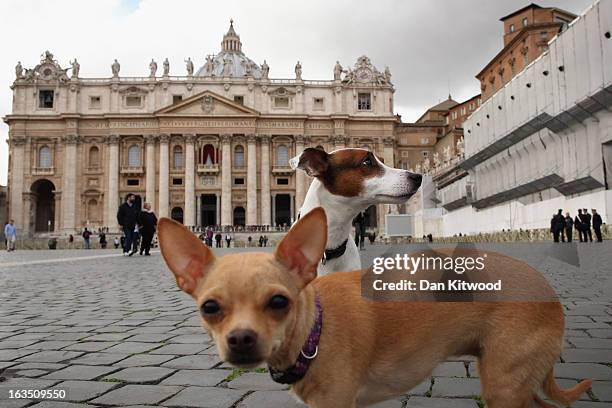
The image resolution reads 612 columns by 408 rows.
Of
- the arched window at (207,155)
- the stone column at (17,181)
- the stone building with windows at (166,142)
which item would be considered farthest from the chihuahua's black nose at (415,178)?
the stone column at (17,181)

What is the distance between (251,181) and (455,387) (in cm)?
5387

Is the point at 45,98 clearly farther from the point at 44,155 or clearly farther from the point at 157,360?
the point at 157,360

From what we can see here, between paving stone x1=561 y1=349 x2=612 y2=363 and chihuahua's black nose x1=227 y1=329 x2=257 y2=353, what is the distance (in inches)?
99.5

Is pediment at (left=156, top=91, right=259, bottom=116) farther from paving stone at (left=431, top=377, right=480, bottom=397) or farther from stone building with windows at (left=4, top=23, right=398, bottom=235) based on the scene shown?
paving stone at (left=431, top=377, right=480, bottom=397)

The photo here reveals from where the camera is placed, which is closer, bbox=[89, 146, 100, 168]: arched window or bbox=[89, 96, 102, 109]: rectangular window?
bbox=[89, 146, 100, 168]: arched window

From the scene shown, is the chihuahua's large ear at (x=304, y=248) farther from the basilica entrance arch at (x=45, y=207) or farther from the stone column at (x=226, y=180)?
the basilica entrance arch at (x=45, y=207)

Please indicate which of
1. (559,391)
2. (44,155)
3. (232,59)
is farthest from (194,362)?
(232,59)

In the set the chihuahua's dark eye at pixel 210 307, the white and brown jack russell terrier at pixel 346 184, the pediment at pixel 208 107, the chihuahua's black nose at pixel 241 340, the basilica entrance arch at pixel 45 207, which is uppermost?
the pediment at pixel 208 107

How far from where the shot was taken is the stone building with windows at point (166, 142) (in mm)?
55719

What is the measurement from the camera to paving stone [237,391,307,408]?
8.62 ft

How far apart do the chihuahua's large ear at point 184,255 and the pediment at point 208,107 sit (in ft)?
183

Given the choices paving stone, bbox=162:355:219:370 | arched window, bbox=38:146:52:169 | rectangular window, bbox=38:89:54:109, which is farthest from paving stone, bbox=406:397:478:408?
rectangular window, bbox=38:89:54:109

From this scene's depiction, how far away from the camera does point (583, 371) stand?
3.06 meters

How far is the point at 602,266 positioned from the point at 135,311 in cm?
835
